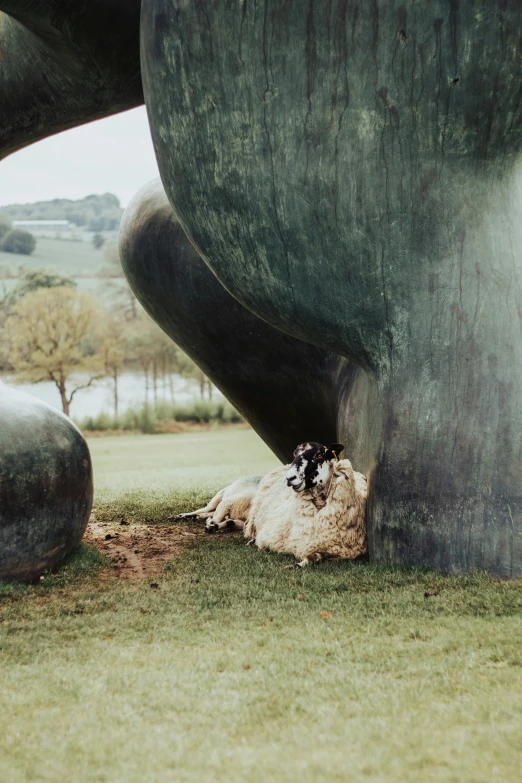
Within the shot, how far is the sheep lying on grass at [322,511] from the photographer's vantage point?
5730 millimetres

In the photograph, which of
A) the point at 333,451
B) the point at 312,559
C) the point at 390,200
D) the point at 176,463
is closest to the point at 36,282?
the point at 176,463

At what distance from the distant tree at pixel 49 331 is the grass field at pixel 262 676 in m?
31.7

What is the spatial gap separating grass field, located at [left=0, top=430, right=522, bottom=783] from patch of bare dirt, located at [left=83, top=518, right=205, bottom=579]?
26cm

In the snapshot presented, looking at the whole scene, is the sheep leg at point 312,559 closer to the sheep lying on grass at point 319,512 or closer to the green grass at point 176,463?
the sheep lying on grass at point 319,512

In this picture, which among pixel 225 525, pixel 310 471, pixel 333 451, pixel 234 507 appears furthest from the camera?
pixel 234 507

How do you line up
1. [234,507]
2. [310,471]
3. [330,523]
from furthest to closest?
[234,507] < [310,471] < [330,523]

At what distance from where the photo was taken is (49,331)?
36094 mm

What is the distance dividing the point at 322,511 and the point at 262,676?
8.22 ft

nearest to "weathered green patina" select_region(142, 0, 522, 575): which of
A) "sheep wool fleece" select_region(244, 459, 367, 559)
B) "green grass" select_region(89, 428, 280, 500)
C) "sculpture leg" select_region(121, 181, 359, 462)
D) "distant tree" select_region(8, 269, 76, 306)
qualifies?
"sheep wool fleece" select_region(244, 459, 367, 559)

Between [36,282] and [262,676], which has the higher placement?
[36,282]

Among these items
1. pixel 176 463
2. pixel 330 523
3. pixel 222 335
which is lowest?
pixel 176 463

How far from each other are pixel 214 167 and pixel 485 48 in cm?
186

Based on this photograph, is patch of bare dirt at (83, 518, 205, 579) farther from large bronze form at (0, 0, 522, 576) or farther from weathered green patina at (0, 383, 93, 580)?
large bronze form at (0, 0, 522, 576)

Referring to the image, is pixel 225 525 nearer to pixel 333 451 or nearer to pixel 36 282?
pixel 333 451
